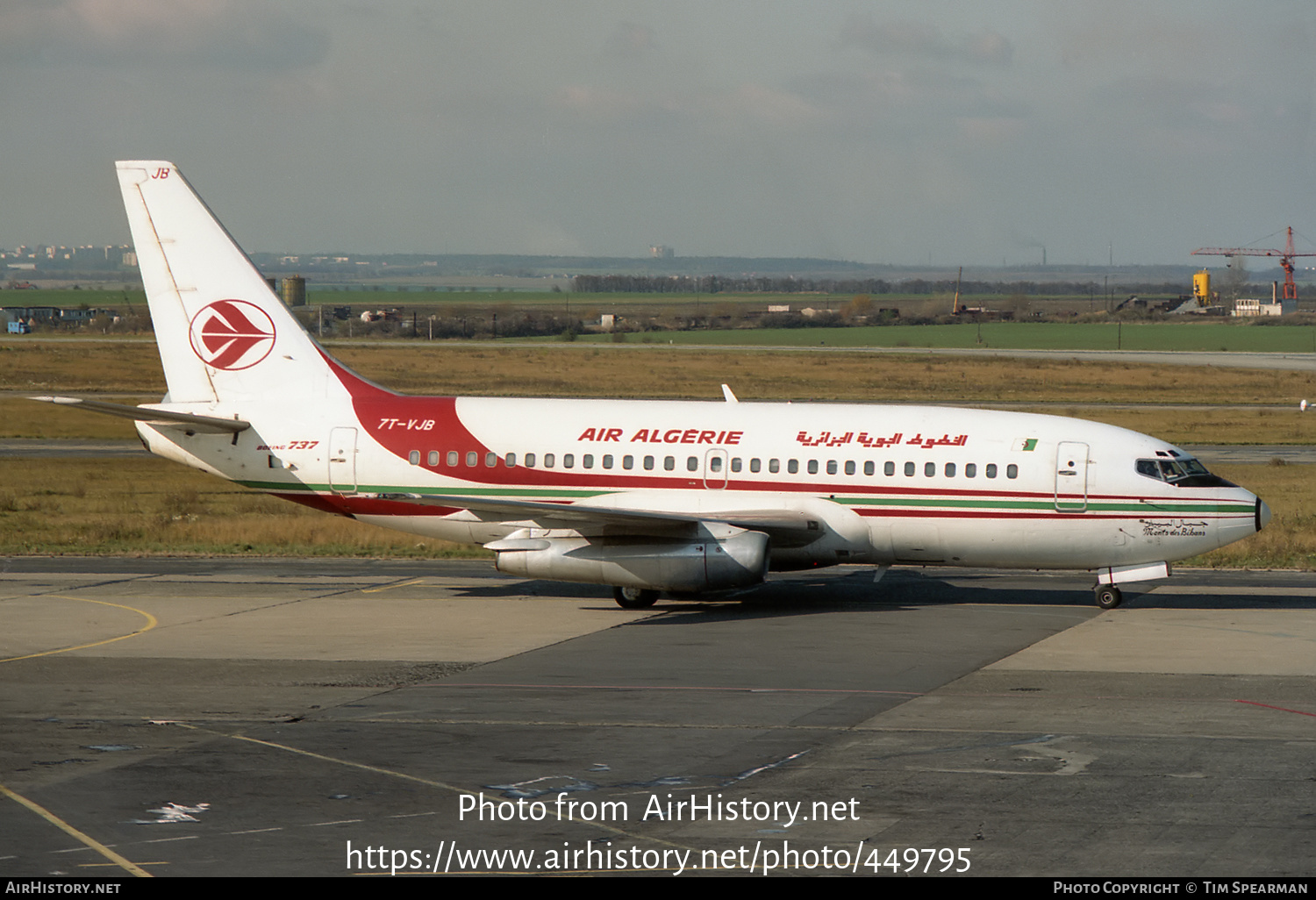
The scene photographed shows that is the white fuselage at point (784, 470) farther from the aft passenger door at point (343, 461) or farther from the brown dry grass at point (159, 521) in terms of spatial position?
the brown dry grass at point (159, 521)

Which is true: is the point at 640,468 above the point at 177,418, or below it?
below

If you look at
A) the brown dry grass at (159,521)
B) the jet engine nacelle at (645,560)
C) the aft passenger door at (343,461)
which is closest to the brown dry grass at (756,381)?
the brown dry grass at (159,521)

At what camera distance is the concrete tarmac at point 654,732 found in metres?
15.5

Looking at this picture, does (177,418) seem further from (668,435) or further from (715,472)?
(715,472)

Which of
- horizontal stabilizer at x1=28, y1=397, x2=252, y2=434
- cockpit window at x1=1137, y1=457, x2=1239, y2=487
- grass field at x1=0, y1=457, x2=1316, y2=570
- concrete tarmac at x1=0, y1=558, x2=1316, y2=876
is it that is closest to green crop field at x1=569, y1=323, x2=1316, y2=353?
grass field at x1=0, y1=457, x2=1316, y2=570

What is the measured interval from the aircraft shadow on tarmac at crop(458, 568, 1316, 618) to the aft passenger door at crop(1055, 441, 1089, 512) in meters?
2.85

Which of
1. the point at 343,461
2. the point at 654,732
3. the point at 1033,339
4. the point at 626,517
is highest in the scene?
the point at 1033,339

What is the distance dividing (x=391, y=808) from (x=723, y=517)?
1557 centimetres

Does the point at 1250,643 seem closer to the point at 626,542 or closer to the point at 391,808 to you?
the point at 626,542

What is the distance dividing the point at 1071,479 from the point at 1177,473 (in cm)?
220

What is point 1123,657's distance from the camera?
26.4 meters

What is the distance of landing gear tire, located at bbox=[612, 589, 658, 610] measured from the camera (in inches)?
1259

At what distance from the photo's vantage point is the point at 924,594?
34375 millimetres

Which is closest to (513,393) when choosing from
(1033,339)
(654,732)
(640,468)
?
(640,468)
